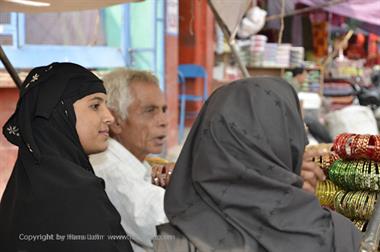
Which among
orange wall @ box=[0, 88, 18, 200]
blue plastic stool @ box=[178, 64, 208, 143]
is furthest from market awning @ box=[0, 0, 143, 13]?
blue plastic stool @ box=[178, 64, 208, 143]

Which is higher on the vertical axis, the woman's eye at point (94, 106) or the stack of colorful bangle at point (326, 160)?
the woman's eye at point (94, 106)

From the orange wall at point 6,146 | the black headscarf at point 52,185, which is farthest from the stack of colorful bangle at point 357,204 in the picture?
the orange wall at point 6,146

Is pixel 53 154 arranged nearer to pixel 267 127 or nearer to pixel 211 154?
pixel 211 154

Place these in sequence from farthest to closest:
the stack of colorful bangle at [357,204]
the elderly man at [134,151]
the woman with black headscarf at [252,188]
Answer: the elderly man at [134,151] → the stack of colorful bangle at [357,204] → the woman with black headscarf at [252,188]

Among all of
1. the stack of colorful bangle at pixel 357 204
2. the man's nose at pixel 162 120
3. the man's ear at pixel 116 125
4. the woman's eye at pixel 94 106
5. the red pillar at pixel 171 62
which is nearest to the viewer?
the stack of colorful bangle at pixel 357 204

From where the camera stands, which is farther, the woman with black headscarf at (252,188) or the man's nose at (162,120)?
the man's nose at (162,120)

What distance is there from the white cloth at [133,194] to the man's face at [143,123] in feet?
0.61

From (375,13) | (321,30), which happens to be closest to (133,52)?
(375,13)

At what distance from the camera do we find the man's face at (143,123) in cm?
249

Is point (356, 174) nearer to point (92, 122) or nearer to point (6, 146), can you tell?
point (92, 122)

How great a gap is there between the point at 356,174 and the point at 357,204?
3.8 inches

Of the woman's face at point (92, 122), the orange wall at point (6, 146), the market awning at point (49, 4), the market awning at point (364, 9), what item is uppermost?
the market awning at point (364, 9)

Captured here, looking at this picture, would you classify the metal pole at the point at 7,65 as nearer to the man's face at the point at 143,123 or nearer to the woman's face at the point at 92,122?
the man's face at the point at 143,123

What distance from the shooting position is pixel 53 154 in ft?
5.63
